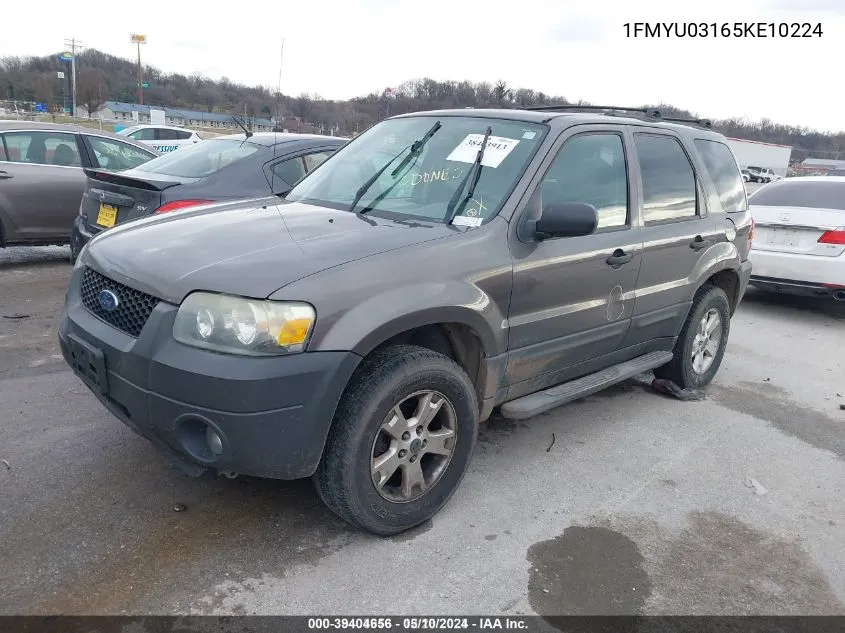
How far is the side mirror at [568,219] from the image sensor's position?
10.1 feet

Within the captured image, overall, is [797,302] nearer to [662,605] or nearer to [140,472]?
[662,605]

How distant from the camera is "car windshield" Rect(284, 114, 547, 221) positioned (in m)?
3.36

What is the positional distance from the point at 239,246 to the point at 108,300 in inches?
23.7

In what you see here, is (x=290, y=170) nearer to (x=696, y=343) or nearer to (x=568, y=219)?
(x=568, y=219)

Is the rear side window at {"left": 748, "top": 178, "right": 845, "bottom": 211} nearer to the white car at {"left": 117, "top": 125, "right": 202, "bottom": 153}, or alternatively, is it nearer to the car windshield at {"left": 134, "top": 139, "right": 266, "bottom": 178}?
the car windshield at {"left": 134, "top": 139, "right": 266, "bottom": 178}

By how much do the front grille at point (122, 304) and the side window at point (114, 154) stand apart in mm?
5621

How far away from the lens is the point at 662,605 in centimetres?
262

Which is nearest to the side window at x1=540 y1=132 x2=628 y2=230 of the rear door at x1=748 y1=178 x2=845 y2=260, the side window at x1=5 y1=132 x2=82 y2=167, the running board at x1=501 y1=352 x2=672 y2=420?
the running board at x1=501 y1=352 x2=672 y2=420

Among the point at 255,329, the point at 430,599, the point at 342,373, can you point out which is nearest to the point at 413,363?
the point at 342,373

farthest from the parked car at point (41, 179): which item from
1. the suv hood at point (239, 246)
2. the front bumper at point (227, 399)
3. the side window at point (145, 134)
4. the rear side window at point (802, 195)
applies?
the side window at point (145, 134)

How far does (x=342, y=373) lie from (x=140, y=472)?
146cm

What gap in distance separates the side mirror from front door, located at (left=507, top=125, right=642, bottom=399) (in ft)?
0.43

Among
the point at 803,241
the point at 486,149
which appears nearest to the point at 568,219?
the point at 486,149

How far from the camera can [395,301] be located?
267cm
